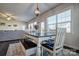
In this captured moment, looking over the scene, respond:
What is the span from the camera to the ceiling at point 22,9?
1665mm

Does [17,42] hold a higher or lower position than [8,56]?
higher

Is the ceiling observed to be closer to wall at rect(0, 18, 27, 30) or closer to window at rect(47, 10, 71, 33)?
wall at rect(0, 18, 27, 30)

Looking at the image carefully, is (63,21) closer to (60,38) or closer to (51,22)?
(51,22)

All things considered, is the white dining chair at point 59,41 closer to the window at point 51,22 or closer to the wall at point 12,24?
the window at point 51,22

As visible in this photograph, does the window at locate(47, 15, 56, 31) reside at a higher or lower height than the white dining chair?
higher

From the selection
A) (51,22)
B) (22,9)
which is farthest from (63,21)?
(22,9)

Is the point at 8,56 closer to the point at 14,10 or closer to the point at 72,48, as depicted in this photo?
the point at 14,10

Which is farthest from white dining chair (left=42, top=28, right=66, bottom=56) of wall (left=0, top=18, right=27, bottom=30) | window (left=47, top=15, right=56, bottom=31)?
wall (left=0, top=18, right=27, bottom=30)

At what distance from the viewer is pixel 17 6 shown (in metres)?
1.70

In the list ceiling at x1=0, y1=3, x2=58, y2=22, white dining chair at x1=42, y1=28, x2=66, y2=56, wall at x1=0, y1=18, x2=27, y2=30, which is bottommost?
white dining chair at x1=42, y1=28, x2=66, y2=56

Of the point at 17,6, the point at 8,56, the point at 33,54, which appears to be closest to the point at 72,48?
the point at 33,54

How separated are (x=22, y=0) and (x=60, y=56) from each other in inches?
52.4

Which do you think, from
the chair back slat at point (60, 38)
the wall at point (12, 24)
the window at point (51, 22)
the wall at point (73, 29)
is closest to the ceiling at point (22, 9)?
the wall at point (12, 24)

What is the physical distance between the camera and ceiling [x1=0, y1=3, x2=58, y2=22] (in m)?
1.67
